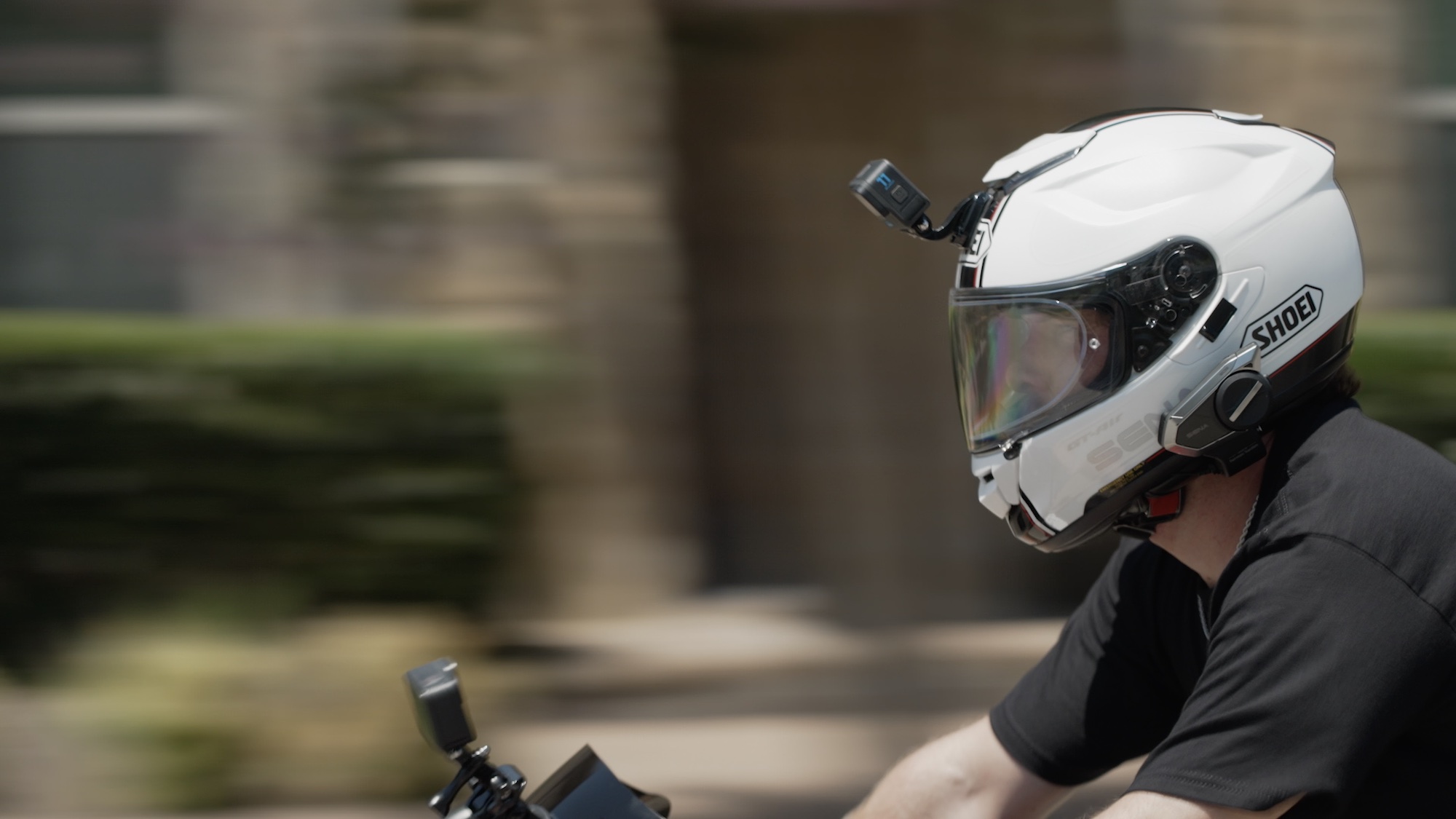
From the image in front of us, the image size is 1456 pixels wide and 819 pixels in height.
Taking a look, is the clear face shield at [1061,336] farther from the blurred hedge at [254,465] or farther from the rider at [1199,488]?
the blurred hedge at [254,465]

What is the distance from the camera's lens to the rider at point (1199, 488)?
1548 millimetres

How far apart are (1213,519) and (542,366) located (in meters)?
2.88

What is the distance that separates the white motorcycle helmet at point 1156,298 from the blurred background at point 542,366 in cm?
264

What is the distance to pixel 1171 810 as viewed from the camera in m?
1.58

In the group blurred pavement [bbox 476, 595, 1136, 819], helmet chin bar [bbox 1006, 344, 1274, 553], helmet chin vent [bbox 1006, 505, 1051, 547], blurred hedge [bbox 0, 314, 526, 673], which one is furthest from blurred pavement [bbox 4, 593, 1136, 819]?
helmet chin bar [bbox 1006, 344, 1274, 553]

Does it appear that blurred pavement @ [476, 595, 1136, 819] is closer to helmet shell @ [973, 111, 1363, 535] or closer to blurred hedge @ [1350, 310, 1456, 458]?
blurred hedge @ [1350, 310, 1456, 458]

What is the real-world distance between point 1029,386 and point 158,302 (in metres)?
3.86

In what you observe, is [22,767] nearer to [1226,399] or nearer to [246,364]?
[246,364]

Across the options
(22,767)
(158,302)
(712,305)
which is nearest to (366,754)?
(22,767)

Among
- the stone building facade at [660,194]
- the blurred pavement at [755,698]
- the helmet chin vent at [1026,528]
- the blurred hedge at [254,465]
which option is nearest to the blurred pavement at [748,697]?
A: the blurred pavement at [755,698]

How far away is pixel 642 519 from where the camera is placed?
16.4ft

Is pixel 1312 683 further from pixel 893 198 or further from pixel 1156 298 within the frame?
pixel 893 198

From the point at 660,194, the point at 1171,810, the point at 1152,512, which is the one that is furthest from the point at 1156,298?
the point at 660,194

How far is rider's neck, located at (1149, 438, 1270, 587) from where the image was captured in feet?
6.31
